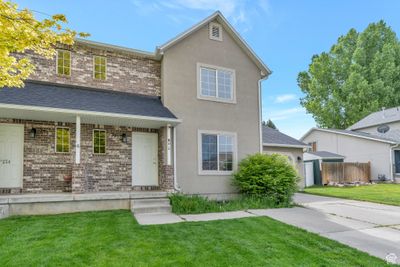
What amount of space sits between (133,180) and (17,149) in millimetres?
3782

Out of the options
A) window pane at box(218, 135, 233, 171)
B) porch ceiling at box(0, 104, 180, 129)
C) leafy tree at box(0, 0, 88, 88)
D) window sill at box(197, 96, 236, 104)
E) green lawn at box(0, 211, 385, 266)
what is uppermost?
leafy tree at box(0, 0, 88, 88)

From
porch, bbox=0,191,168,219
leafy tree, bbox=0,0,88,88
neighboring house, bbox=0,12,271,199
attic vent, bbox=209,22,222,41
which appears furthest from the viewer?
attic vent, bbox=209,22,222,41

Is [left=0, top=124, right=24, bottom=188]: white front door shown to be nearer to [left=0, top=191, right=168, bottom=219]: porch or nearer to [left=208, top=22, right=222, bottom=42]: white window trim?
[left=0, top=191, right=168, bottom=219]: porch

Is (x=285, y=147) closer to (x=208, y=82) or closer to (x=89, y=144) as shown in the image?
(x=208, y=82)

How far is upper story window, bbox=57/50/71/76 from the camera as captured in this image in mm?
9789

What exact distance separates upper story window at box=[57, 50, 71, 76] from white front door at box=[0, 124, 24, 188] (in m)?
2.36

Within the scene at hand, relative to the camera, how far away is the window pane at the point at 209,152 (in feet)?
35.3

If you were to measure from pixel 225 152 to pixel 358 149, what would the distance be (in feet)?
56.5

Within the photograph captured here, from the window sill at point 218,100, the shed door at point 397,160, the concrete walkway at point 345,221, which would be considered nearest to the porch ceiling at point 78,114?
the window sill at point 218,100

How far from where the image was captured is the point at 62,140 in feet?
30.8

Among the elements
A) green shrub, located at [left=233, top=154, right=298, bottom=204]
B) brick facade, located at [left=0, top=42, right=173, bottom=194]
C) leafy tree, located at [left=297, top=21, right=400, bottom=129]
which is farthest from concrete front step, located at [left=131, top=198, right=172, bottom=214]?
leafy tree, located at [left=297, top=21, right=400, bottom=129]

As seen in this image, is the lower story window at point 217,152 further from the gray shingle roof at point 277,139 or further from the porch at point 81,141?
the gray shingle roof at point 277,139

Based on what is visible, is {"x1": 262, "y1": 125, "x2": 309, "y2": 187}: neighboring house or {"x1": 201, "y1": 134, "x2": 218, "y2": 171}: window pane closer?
{"x1": 201, "y1": 134, "x2": 218, "y2": 171}: window pane

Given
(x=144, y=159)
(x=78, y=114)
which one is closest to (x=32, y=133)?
(x=78, y=114)
